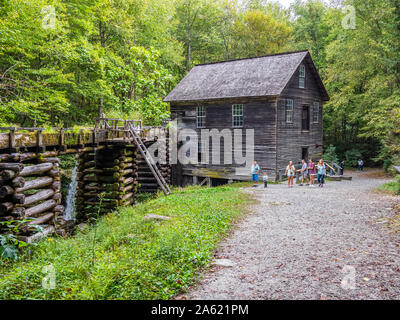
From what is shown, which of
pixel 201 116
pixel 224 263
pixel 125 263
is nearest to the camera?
pixel 125 263

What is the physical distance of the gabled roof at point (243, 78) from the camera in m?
22.8

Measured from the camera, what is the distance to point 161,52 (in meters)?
34.5

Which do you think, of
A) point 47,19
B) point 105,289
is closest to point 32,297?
point 105,289

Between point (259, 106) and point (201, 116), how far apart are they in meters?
5.33

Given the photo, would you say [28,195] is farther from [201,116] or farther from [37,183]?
[201,116]

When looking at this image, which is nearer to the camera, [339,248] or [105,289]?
[105,289]

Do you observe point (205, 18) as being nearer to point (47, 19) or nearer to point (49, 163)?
point (47, 19)

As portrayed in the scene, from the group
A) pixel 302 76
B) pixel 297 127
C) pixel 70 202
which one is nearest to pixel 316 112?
pixel 297 127

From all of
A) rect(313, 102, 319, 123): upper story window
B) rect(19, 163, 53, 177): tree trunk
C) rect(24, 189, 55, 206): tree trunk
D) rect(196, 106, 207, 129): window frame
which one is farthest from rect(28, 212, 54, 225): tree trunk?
rect(313, 102, 319, 123): upper story window

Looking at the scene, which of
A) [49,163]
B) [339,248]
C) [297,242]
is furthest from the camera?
[49,163]

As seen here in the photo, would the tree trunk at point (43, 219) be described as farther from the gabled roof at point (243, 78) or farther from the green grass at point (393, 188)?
the gabled roof at point (243, 78)

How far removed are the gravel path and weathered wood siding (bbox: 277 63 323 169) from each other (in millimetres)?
11469

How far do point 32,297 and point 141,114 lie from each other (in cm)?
2273

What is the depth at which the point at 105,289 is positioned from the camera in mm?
5086
